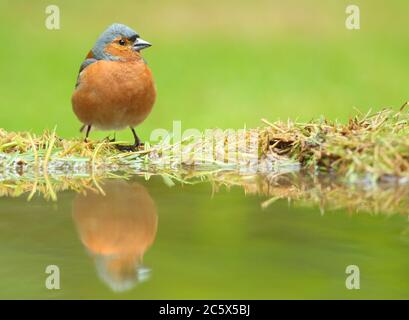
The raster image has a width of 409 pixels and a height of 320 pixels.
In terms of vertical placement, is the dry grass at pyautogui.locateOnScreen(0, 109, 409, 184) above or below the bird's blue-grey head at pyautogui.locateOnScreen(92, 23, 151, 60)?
below

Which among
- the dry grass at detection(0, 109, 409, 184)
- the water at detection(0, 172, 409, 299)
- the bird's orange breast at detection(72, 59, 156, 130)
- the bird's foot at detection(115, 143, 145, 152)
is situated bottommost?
the water at detection(0, 172, 409, 299)

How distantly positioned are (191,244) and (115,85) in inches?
118

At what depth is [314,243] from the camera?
9.66 ft

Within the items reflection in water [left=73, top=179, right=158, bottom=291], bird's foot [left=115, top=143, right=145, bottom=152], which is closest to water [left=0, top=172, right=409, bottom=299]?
reflection in water [left=73, top=179, right=158, bottom=291]

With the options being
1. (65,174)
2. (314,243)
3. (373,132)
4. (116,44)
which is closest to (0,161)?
(65,174)

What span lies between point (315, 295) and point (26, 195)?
6.74ft

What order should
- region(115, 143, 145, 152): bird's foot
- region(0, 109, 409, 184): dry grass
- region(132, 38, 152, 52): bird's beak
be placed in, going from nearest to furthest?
region(0, 109, 409, 184): dry grass, region(115, 143, 145, 152): bird's foot, region(132, 38, 152, 52): bird's beak

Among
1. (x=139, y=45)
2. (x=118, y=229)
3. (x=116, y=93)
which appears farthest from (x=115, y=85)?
(x=118, y=229)

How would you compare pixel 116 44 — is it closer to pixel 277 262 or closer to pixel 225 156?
pixel 225 156

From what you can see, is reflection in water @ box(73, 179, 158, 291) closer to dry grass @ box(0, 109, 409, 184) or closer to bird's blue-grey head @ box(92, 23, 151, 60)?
dry grass @ box(0, 109, 409, 184)

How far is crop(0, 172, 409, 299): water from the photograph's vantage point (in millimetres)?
2416

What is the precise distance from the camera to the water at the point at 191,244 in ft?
7.93

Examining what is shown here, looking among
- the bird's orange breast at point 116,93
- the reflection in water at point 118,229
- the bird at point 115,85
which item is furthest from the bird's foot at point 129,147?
the reflection in water at point 118,229

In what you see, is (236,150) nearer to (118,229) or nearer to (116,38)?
(116,38)
